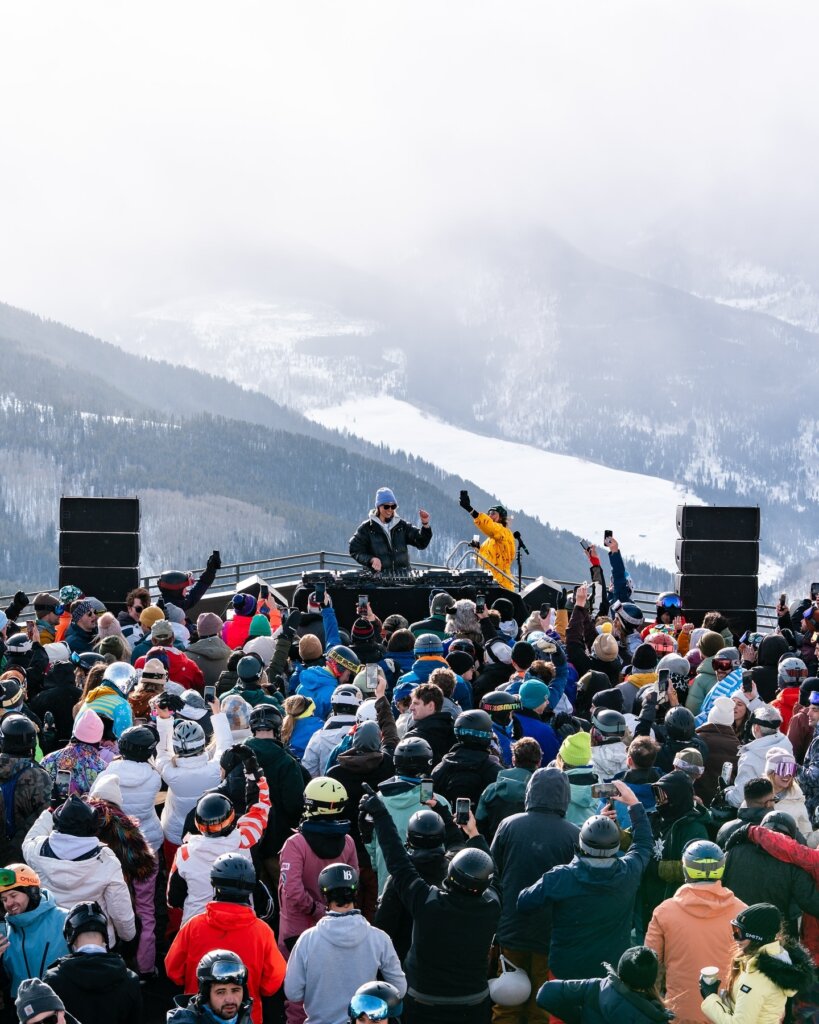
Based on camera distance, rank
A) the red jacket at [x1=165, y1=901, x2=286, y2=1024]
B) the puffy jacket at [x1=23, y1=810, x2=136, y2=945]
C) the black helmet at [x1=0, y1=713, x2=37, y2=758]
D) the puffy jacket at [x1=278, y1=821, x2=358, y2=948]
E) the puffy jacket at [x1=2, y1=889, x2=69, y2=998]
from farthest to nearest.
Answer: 1. the black helmet at [x1=0, y1=713, x2=37, y2=758]
2. the puffy jacket at [x1=278, y1=821, x2=358, y2=948]
3. the puffy jacket at [x1=23, y1=810, x2=136, y2=945]
4. the puffy jacket at [x1=2, y1=889, x2=69, y2=998]
5. the red jacket at [x1=165, y1=901, x2=286, y2=1024]

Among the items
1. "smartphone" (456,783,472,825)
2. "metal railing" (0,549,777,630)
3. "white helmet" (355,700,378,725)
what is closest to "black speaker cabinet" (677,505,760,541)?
"metal railing" (0,549,777,630)

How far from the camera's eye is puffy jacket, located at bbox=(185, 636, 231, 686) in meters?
11.8

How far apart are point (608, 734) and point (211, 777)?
95.6 inches

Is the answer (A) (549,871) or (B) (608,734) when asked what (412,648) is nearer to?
(B) (608,734)

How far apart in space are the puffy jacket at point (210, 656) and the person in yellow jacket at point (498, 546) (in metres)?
7.67

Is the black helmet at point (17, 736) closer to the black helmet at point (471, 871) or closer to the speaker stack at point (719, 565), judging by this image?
the black helmet at point (471, 871)

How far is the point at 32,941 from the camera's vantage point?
6309 millimetres

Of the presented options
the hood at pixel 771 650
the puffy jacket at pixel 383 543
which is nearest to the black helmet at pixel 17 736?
the hood at pixel 771 650

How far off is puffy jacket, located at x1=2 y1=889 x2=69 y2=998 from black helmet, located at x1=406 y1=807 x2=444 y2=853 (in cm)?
167

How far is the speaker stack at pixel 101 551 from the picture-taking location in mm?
19188

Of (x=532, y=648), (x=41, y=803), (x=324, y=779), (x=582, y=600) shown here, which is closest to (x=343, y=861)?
(x=324, y=779)

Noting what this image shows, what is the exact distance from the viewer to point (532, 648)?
1077 cm

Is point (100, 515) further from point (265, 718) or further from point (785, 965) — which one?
point (785, 965)

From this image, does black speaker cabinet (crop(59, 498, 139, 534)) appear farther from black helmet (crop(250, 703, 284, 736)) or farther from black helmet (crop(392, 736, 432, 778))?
black helmet (crop(392, 736, 432, 778))
